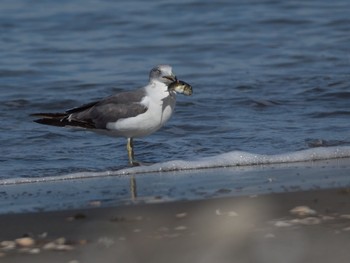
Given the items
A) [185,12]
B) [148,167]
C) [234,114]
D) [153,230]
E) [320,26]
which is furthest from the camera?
[185,12]

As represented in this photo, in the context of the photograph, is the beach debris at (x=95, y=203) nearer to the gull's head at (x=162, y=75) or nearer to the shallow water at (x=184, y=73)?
the shallow water at (x=184, y=73)

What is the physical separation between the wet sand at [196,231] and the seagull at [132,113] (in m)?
1.98

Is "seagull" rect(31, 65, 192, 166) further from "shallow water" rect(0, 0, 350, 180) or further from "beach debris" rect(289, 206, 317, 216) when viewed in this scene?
"beach debris" rect(289, 206, 317, 216)

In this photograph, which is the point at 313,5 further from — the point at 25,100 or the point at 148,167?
the point at 148,167

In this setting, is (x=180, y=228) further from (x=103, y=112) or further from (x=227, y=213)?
(x=103, y=112)

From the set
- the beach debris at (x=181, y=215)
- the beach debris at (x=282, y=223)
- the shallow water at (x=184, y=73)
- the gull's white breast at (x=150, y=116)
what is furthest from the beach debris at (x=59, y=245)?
the gull's white breast at (x=150, y=116)

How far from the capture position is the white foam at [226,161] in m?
7.47

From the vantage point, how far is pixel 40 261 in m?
4.86

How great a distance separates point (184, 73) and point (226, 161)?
531 centimetres

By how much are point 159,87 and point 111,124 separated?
0.44 m

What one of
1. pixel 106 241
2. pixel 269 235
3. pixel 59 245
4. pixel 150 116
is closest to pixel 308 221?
pixel 269 235

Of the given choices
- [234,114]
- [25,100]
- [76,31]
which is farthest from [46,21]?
[234,114]

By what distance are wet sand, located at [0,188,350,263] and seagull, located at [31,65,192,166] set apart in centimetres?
198

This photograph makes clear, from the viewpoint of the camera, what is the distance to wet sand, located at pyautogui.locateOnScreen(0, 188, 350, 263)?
4.87 m
